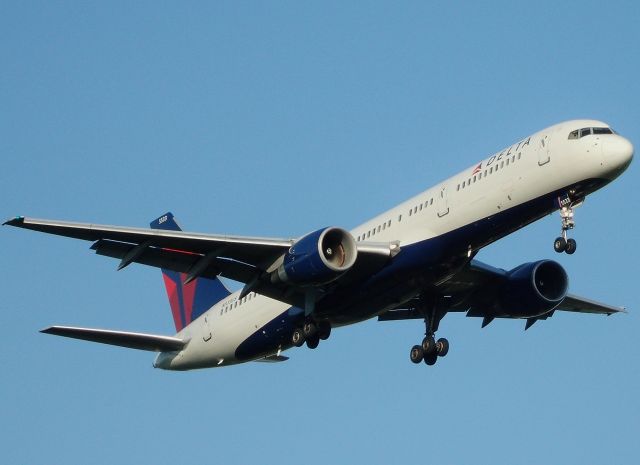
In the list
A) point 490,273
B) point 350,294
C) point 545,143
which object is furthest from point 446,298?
point 545,143

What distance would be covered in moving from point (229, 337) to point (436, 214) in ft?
31.0

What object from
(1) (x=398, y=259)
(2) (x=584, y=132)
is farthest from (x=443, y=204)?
(2) (x=584, y=132)

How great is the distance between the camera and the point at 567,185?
37.3m

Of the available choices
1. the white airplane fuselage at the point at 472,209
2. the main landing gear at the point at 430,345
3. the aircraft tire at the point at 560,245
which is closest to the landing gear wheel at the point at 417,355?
the main landing gear at the point at 430,345

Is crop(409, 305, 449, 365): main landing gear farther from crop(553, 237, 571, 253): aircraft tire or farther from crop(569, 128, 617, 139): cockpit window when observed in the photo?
crop(569, 128, 617, 139): cockpit window

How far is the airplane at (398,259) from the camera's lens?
1480 inches

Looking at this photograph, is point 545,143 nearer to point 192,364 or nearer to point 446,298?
point 446,298

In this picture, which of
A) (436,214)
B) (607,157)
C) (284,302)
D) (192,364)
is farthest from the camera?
→ (192,364)

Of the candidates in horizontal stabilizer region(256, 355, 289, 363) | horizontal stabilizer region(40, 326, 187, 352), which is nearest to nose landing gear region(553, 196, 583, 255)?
horizontal stabilizer region(256, 355, 289, 363)

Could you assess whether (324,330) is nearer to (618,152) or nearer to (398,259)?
(398,259)

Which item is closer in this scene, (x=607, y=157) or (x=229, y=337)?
(x=607, y=157)

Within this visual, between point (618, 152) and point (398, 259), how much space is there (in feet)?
23.4

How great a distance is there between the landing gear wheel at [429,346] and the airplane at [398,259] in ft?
0.11

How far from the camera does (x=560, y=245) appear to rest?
3756cm
